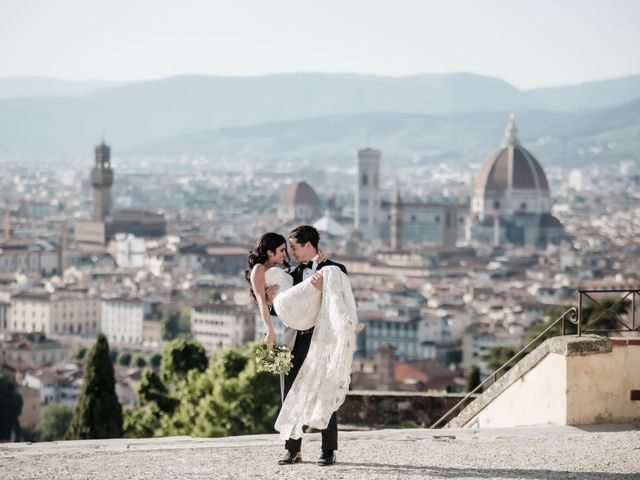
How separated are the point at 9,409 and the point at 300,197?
77.3 meters

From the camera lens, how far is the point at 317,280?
4.73 m

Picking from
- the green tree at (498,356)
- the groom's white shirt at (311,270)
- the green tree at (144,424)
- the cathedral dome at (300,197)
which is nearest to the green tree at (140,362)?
the green tree at (498,356)

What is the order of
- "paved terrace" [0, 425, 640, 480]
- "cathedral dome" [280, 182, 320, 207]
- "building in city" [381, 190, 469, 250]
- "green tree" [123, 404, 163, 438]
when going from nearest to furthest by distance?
"paved terrace" [0, 425, 640, 480] < "green tree" [123, 404, 163, 438] < "building in city" [381, 190, 469, 250] < "cathedral dome" [280, 182, 320, 207]

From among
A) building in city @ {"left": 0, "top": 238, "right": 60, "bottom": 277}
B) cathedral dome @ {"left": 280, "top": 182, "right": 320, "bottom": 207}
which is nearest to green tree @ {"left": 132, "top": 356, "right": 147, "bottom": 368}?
building in city @ {"left": 0, "top": 238, "right": 60, "bottom": 277}

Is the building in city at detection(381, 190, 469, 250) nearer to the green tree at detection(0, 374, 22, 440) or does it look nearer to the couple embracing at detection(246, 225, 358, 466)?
the green tree at detection(0, 374, 22, 440)

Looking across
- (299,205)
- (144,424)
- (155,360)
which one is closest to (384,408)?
(144,424)

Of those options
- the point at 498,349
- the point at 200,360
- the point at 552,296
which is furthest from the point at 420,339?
the point at 200,360

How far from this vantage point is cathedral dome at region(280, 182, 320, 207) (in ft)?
364

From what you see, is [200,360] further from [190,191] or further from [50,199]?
[190,191]

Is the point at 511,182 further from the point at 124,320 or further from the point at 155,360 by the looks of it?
the point at 155,360

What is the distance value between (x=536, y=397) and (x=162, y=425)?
8.76 m

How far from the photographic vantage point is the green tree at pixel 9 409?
3250 centimetres

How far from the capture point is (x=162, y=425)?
14.2 metres

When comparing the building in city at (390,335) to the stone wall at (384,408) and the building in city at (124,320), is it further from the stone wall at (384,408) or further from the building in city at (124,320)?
the stone wall at (384,408)
